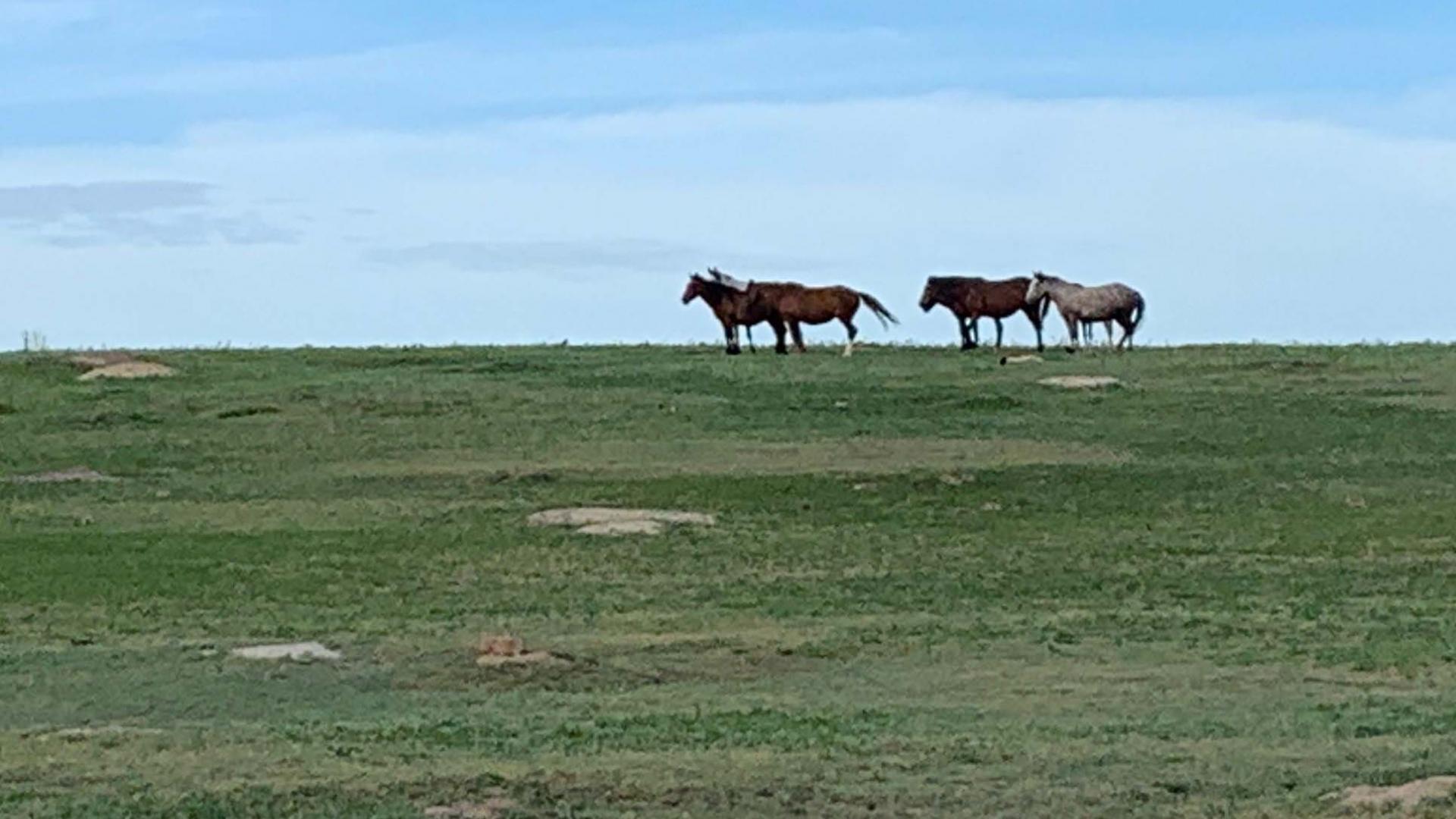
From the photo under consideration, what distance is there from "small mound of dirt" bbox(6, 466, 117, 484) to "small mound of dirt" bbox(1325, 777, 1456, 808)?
16449 mm

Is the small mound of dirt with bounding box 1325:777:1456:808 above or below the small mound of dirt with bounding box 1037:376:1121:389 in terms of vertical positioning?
below

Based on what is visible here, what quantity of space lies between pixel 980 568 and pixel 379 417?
41.9 ft

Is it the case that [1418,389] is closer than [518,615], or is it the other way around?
[518,615]

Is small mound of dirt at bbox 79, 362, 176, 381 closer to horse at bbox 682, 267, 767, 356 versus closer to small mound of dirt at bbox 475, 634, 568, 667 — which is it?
horse at bbox 682, 267, 767, 356

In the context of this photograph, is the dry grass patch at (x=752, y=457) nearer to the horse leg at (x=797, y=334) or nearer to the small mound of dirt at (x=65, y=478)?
the small mound of dirt at (x=65, y=478)

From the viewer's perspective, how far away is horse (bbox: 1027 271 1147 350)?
38.7 m

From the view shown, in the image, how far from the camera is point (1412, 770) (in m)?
9.30

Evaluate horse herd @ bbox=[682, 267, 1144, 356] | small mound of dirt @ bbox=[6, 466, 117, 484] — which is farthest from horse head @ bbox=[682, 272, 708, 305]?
small mound of dirt @ bbox=[6, 466, 117, 484]

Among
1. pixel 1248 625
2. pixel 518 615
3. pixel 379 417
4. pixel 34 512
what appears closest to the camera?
→ pixel 1248 625

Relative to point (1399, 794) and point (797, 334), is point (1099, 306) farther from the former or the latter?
point (1399, 794)

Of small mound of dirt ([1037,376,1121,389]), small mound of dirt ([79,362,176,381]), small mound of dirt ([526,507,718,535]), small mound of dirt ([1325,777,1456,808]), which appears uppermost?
small mound of dirt ([79,362,176,381])

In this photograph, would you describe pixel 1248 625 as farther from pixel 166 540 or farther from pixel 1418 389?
pixel 1418 389

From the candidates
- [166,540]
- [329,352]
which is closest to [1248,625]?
[166,540]

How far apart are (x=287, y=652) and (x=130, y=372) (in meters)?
21.6
